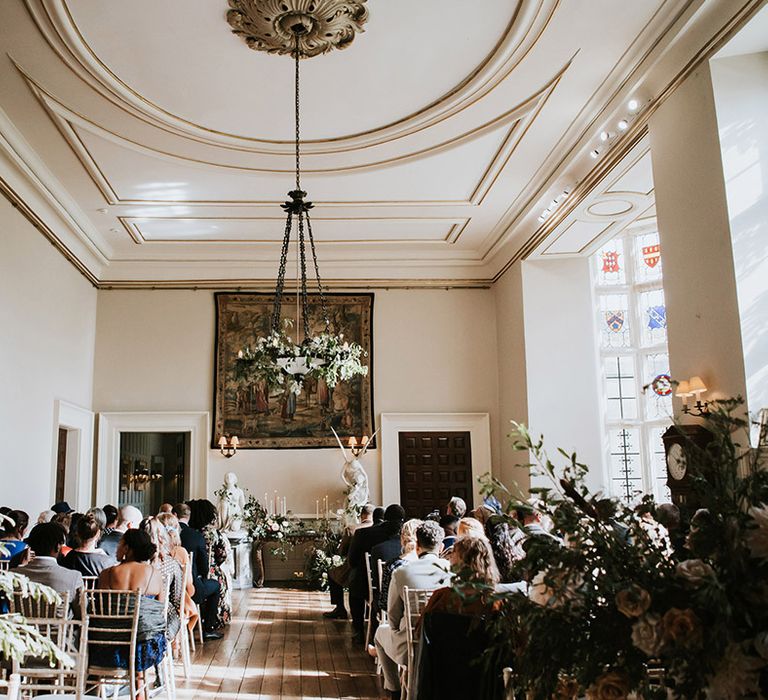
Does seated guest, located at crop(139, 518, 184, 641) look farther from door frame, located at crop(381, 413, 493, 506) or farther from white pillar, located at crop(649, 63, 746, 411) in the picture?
door frame, located at crop(381, 413, 493, 506)

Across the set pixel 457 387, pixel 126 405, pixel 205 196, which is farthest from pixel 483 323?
pixel 126 405

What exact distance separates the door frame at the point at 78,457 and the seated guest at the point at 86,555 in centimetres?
630

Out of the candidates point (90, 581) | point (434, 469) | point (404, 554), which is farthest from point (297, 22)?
point (434, 469)

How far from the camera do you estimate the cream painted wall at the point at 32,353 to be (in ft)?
31.1

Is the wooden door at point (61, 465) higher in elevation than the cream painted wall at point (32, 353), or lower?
lower

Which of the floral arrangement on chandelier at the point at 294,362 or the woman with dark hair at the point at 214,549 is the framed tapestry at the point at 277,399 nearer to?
the woman with dark hair at the point at 214,549

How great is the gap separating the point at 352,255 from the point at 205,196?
136 inches

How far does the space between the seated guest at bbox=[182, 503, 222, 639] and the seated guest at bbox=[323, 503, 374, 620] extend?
1.33 metres

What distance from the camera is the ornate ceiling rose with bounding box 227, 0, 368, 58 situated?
6.48 meters

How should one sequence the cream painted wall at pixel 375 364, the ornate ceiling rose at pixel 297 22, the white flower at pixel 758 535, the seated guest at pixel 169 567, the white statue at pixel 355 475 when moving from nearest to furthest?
the white flower at pixel 758 535 → the seated guest at pixel 169 567 → the ornate ceiling rose at pixel 297 22 → the white statue at pixel 355 475 → the cream painted wall at pixel 375 364

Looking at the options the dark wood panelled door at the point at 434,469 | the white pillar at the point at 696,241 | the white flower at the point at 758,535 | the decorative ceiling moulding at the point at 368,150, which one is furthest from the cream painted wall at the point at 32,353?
the white flower at the point at 758,535

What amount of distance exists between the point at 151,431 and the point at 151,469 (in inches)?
187

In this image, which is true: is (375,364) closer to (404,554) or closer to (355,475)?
(355,475)

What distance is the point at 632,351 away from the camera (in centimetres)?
1267
